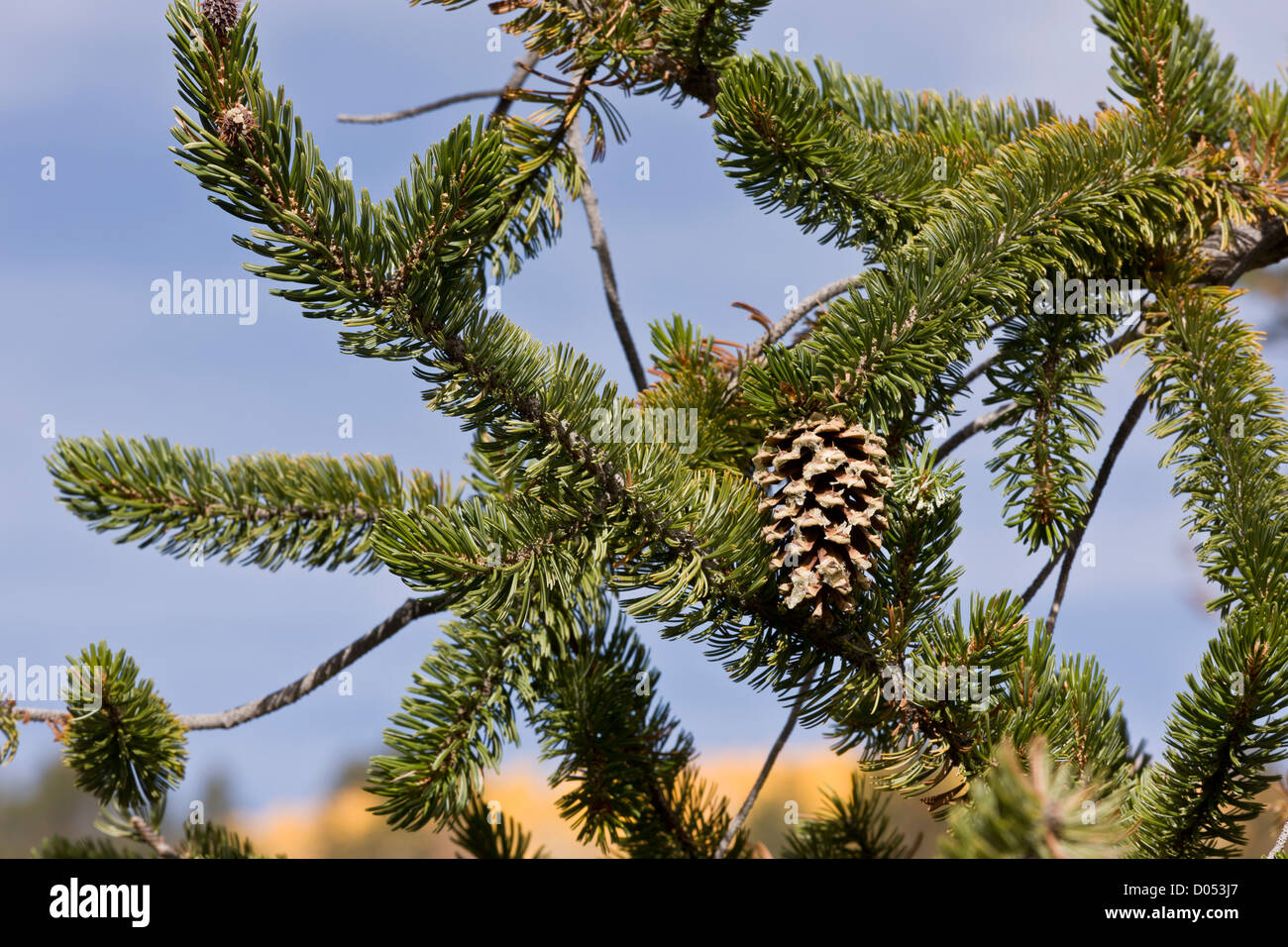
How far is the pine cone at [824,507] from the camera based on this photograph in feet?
2.02

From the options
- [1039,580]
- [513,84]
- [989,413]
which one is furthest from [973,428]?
[513,84]

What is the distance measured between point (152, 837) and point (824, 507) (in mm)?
652

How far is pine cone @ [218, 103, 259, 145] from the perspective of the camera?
457mm

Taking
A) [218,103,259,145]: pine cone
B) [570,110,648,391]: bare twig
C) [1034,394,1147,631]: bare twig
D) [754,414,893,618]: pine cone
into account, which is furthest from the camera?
[570,110,648,391]: bare twig

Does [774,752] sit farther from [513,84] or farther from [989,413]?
[513,84]

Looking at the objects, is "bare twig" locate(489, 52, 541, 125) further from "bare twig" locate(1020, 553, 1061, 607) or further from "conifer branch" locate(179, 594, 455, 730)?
"bare twig" locate(1020, 553, 1061, 607)

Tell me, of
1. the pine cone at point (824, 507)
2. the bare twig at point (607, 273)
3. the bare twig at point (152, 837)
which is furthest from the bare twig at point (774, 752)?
the bare twig at point (152, 837)

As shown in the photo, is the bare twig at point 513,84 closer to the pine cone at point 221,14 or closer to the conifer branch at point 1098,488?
the pine cone at point 221,14

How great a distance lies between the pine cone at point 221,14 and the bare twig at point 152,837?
2.18 feet

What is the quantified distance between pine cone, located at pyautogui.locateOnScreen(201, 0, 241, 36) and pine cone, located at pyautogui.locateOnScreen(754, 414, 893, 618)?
0.41 m

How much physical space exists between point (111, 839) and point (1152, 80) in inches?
47.0

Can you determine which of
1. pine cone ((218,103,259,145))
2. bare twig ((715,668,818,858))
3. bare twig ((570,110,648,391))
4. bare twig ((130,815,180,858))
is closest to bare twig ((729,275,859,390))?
bare twig ((570,110,648,391))
